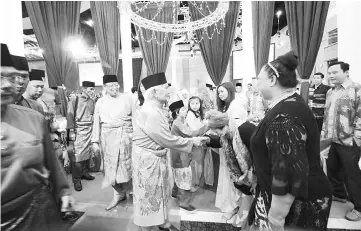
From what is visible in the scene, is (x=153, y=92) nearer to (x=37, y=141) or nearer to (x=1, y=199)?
(x=37, y=141)

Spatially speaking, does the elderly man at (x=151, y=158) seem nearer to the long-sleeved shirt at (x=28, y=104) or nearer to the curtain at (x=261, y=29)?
the long-sleeved shirt at (x=28, y=104)

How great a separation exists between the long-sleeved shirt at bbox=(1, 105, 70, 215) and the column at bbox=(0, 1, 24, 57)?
84.0 inches

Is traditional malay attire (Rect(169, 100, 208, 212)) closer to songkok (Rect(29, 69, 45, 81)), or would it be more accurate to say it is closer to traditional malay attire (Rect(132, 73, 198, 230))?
traditional malay attire (Rect(132, 73, 198, 230))

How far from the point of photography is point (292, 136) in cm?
90

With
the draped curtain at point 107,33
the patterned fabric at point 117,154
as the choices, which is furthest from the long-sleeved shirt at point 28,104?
the draped curtain at point 107,33

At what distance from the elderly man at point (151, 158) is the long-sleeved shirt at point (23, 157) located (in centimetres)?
93

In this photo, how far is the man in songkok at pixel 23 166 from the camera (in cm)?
81

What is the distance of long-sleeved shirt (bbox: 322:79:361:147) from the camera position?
218cm

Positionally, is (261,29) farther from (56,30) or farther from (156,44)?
(56,30)

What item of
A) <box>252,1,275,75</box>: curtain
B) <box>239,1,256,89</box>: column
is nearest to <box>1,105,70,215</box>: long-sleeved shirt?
<box>252,1,275,75</box>: curtain

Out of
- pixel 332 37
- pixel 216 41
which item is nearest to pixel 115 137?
pixel 216 41

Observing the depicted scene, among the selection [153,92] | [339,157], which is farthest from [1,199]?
[339,157]

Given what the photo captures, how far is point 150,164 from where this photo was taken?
191cm

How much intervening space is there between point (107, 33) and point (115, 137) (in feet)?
11.6
